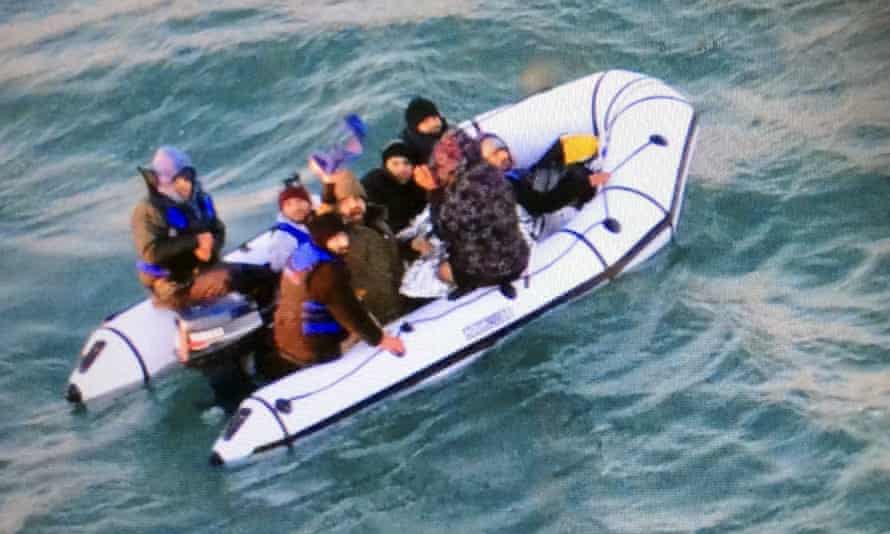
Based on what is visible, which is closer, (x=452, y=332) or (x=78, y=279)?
(x=452, y=332)

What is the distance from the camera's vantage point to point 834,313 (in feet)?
24.8

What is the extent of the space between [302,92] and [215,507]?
4.80 m

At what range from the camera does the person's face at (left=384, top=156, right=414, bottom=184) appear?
774cm

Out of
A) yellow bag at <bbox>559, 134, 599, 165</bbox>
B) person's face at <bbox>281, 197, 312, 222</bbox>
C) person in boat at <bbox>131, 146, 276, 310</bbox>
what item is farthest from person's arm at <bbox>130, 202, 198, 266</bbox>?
yellow bag at <bbox>559, 134, 599, 165</bbox>

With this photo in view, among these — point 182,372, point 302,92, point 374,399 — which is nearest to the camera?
point 374,399

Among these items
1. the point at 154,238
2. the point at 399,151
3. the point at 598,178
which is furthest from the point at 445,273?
the point at 154,238

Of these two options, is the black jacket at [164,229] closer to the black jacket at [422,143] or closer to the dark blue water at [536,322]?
the dark blue water at [536,322]

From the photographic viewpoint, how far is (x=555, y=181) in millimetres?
8031

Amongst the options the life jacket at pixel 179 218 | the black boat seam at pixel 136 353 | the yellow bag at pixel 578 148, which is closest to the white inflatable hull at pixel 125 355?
the black boat seam at pixel 136 353

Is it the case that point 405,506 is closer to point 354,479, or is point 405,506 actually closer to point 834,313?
point 354,479

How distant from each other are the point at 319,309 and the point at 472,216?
94 centimetres

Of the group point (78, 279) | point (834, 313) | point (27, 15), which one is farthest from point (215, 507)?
point (27, 15)

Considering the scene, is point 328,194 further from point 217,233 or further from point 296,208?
point 217,233

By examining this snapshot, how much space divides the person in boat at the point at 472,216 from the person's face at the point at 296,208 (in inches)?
29.2
